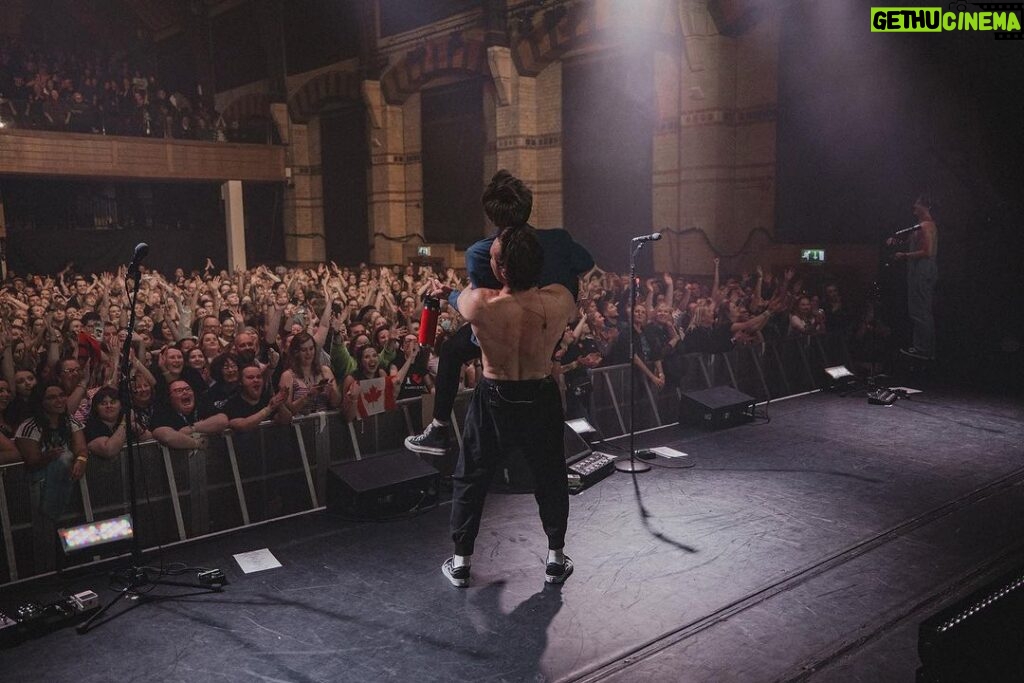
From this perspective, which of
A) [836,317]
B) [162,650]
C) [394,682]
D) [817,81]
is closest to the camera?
[394,682]

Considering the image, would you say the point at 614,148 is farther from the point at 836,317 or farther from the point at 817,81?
the point at 836,317

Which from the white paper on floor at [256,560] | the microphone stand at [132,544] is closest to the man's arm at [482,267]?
the microphone stand at [132,544]

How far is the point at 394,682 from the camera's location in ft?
11.5

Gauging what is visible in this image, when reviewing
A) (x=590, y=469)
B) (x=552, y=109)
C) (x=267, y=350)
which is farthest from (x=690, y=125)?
(x=590, y=469)

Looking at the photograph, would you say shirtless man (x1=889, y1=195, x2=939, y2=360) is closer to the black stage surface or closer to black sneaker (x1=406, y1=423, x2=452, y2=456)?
the black stage surface

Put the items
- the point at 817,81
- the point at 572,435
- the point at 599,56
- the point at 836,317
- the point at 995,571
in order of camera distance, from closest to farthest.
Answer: the point at 995,571, the point at 572,435, the point at 836,317, the point at 817,81, the point at 599,56

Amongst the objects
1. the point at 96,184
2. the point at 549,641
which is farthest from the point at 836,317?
the point at 96,184

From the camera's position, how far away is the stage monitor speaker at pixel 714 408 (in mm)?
7754

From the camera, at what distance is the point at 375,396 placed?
6352 millimetres

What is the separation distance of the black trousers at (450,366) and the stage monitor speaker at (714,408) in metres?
3.96

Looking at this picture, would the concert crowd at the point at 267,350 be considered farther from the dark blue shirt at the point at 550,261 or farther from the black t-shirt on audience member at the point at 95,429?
the dark blue shirt at the point at 550,261

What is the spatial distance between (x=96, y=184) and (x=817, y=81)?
15.2 metres

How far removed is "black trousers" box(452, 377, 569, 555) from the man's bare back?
0.28 ft

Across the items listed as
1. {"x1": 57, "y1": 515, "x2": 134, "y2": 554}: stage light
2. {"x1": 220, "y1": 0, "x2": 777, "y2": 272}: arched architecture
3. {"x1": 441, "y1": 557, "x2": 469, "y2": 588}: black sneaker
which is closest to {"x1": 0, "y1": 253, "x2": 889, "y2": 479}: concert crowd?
{"x1": 57, "y1": 515, "x2": 134, "y2": 554}: stage light
